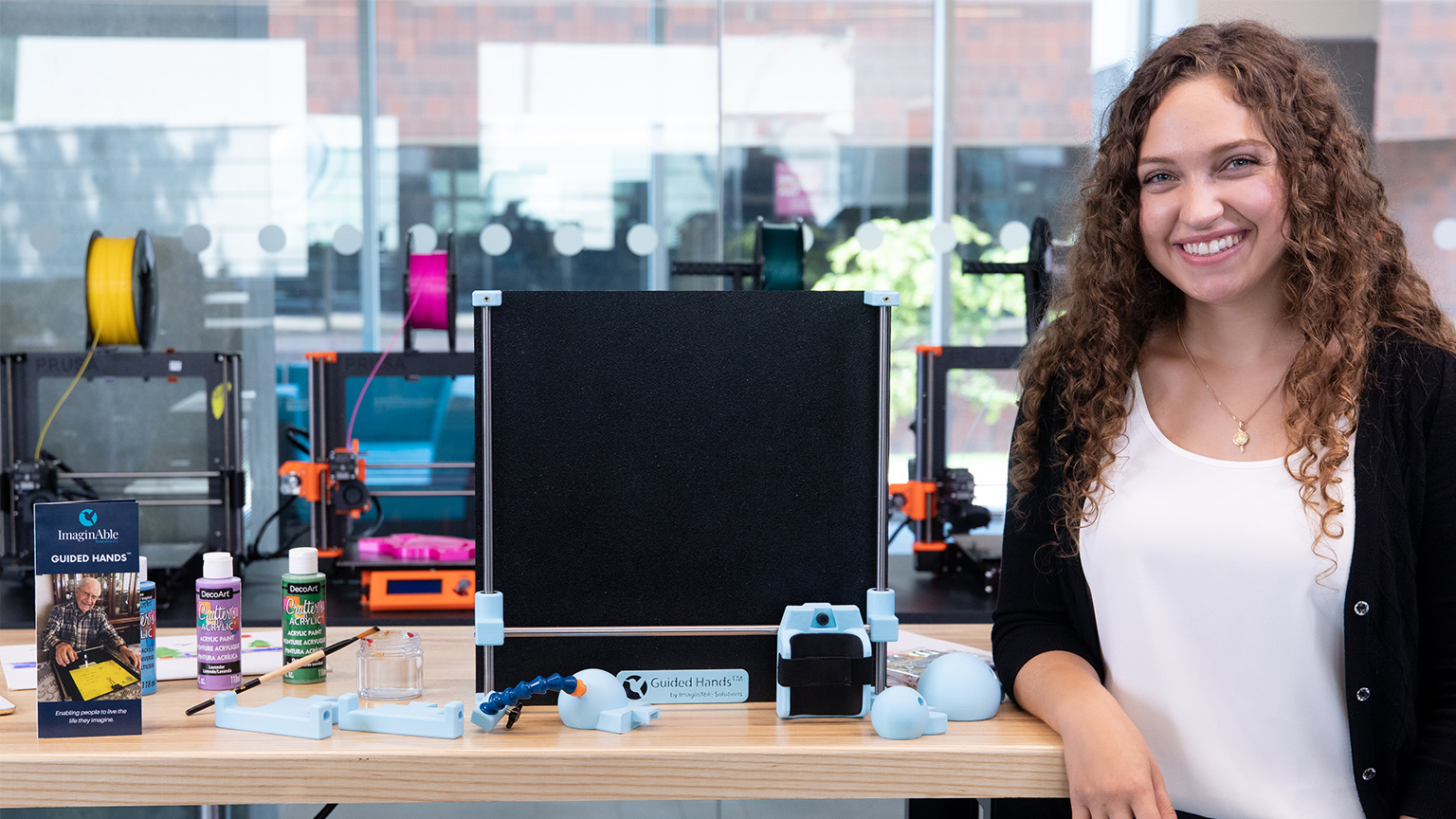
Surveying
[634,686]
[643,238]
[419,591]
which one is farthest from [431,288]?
[634,686]

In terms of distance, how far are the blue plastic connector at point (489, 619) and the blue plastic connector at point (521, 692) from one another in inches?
2.8

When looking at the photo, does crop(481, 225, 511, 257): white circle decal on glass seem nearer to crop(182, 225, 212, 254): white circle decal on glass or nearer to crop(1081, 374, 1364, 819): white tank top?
crop(182, 225, 212, 254): white circle decal on glass

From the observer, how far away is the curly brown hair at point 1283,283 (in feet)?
3.98

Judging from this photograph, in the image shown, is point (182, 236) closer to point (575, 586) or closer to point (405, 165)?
point (405, 165)

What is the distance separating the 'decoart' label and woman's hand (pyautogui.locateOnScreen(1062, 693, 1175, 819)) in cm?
35

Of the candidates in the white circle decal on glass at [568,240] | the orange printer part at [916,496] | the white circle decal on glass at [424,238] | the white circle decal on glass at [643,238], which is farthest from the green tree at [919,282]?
the orange printer part at [916,496]

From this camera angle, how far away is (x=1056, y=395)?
55.1 inches

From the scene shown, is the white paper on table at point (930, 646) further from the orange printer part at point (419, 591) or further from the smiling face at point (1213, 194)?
the orange printer part at point (419, 591)

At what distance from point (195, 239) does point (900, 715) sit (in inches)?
146

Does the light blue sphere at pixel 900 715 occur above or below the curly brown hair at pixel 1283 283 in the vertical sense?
below

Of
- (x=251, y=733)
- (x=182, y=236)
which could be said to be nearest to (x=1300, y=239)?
(x=251, y=733)

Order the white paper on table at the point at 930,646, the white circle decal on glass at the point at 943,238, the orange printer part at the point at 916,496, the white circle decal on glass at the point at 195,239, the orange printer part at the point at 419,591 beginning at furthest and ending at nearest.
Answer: the white circle decal on glass at the point at 943,238, the white circle decal on glass at the point at 195,239, the orange printer part at the point at 916,496, the orange printer part at the point at 419,591, the white paper on table at the point at 930,646

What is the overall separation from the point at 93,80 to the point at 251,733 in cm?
390

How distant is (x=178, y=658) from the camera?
149 cm
